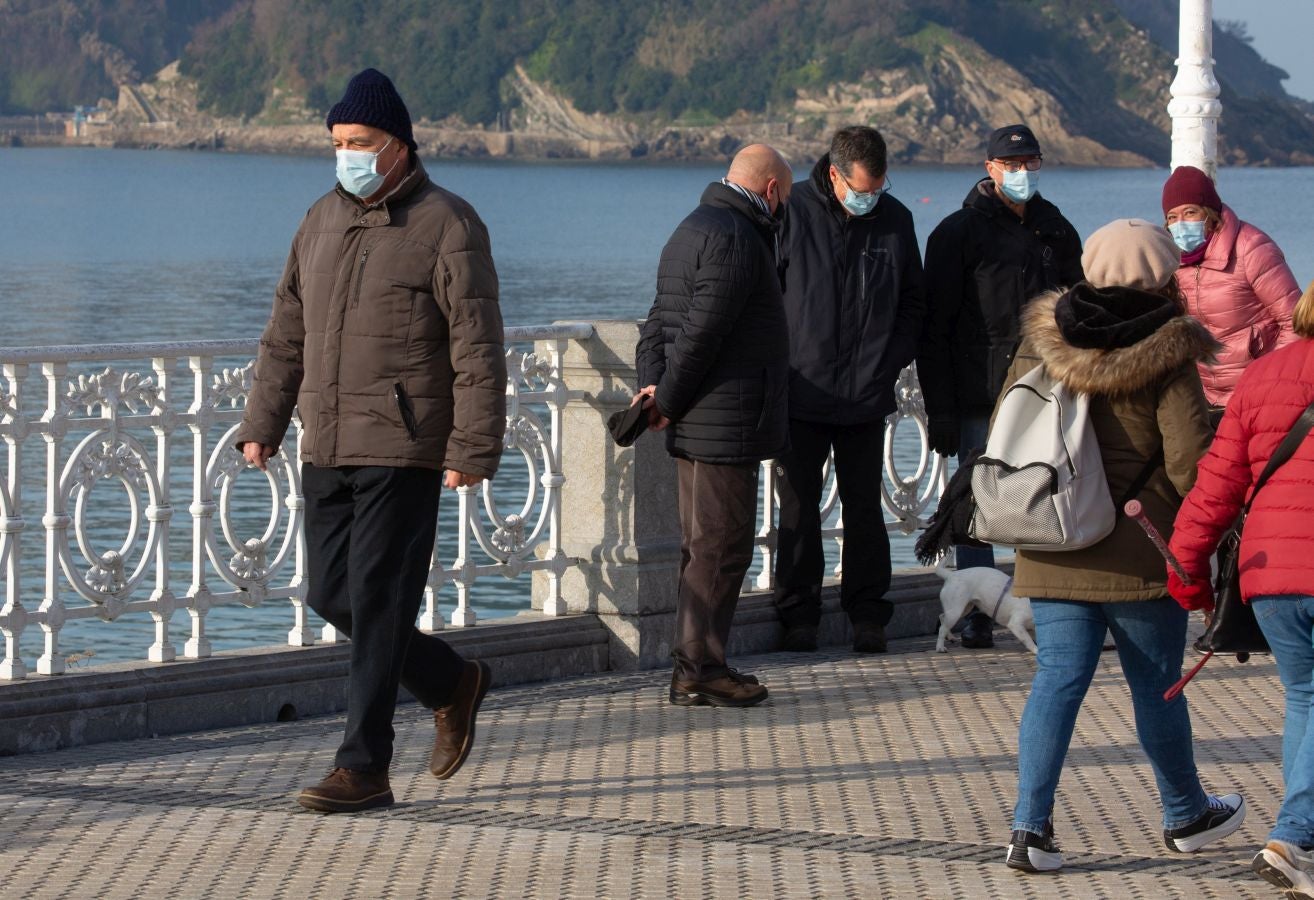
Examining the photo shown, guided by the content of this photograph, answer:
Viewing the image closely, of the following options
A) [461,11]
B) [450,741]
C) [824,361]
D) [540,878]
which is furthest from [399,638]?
[461,11]

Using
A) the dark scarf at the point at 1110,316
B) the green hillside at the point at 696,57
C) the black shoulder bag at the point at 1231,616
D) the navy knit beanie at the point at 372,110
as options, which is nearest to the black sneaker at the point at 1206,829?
the black shoulder bag at the point at 1231,616

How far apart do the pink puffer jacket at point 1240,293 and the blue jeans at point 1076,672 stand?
2662mm

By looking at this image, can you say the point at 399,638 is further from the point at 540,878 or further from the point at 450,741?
the point at 540,878

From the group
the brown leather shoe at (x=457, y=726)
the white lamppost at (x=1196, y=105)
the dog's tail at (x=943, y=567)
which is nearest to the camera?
the brown leather shoe at (x=457, y=726)

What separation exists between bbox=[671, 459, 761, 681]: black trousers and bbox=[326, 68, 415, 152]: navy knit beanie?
1820 mm

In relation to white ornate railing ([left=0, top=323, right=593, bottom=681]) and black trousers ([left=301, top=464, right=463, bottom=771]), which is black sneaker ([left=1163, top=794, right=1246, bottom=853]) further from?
white ornate railing ([left=0, top=323, right=593, bottom=681])

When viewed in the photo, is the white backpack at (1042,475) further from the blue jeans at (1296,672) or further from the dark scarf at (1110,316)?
the blue jeans at (1296,672)

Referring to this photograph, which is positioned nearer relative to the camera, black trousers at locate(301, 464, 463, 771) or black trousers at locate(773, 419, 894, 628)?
black trousers at locate(301, 464, 463, 771)

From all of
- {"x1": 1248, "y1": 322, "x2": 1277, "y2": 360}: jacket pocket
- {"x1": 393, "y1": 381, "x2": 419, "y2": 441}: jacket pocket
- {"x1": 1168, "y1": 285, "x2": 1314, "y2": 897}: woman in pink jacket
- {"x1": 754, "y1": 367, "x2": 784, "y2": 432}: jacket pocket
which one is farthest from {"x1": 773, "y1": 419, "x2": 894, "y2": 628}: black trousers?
{"x1": 1168, "y1": 285, "x2": 1314, "y2": 897}: woman in pink jacket

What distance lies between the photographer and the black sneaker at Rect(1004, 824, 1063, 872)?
521 centimetres

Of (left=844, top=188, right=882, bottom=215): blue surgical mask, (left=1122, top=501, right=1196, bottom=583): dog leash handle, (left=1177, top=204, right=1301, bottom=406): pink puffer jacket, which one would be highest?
(left=844, top=188, right=882, bottom=215): blue surgical mask

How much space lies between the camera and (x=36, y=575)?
19.1 meters

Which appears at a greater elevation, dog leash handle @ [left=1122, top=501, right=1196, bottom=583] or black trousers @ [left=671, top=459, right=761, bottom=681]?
dog leash handle @ [left=1122, top=501, right=1196, bottom=583]

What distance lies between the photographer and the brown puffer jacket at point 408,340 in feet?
18.2
